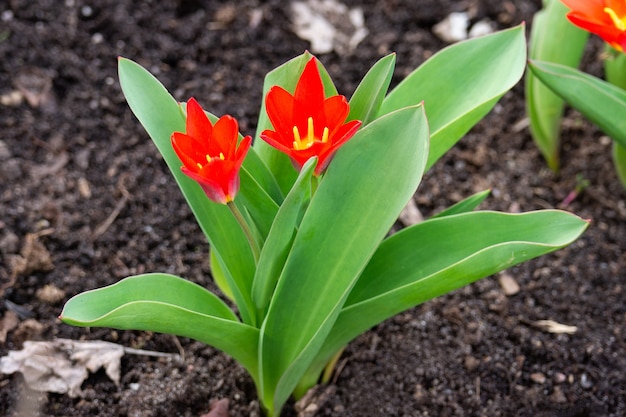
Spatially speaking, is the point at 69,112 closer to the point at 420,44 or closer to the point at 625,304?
the point at 420,44

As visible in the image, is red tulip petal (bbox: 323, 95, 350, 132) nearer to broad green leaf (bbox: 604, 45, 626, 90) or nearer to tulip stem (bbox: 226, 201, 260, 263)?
tulip stem (bbox: 226, 201, 260, 263)

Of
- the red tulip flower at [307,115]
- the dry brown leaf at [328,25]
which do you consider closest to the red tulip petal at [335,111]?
the red tulip flower at [307,115]

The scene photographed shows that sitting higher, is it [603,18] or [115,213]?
[603,18]

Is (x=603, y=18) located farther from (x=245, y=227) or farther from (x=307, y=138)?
(x=245, y=227)

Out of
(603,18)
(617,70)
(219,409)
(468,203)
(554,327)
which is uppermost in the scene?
(603,18)

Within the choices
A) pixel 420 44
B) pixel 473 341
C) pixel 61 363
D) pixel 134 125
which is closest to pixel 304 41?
pixel 420 44

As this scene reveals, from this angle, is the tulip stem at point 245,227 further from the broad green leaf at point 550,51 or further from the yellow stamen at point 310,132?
the broad green leaf at point 550,51

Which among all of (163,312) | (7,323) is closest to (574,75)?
(163,312)
